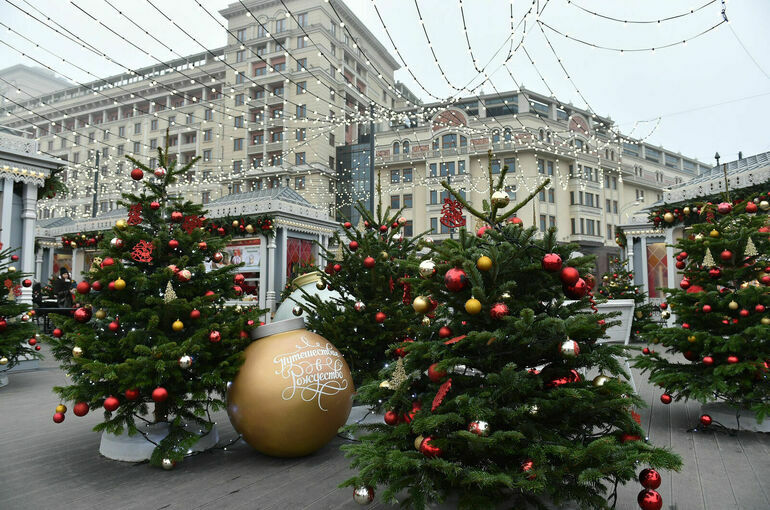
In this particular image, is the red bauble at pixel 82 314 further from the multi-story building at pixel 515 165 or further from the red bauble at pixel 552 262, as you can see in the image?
the multi-story building at pixel 515 165

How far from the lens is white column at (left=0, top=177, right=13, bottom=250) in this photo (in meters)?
10.9

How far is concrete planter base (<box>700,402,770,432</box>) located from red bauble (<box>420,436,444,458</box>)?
4848mm

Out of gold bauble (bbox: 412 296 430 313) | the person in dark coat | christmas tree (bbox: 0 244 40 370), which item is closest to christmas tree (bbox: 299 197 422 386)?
gold bauble (bbox: 412 296 430 313)

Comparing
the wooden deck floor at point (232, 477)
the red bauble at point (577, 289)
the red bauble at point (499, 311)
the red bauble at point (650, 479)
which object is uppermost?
the red bauble at point (577, 289)

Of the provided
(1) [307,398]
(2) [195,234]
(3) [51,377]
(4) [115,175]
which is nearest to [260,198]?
(3) [51,377]

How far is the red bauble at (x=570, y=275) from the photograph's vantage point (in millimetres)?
3221

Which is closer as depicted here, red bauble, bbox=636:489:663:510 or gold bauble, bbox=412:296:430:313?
red bauble, bbox=636:489:663:510

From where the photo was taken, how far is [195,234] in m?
5.48

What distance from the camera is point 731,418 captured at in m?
6.02

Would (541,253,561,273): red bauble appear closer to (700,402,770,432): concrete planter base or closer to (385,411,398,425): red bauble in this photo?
(385,411,398,425): red bauble

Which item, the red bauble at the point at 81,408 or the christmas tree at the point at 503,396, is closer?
the christmas tree at the point at 503,396

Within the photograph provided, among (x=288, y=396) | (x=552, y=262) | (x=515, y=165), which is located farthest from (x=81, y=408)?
Result: (x=515, y=165)

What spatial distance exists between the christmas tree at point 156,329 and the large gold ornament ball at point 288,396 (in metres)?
0.27

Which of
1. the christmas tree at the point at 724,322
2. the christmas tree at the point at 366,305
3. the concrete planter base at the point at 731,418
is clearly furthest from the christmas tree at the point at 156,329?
the concrete planter base at the point at 731,418
